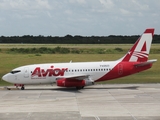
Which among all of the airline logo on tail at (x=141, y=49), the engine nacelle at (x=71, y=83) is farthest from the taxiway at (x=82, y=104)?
the airline logo on tail at (x=141, y=49)

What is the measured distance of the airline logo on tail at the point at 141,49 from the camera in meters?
38.4

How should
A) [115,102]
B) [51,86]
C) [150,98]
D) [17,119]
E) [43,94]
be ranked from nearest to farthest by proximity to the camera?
[17,119] < [115,102] < [150,98] < [43,94] < [51,86]

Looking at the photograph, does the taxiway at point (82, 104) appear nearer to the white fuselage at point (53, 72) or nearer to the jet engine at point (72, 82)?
the jet engine at point (72, 82)

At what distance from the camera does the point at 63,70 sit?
38.1m

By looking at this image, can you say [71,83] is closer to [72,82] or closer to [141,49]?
[72,82]

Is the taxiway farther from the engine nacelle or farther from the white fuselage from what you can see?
the white fuselage

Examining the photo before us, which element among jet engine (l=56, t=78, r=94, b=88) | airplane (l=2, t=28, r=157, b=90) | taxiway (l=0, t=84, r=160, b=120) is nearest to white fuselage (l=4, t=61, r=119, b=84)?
airplane (l=2, t=28, r=157, b=90)

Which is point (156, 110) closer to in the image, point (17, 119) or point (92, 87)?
point (17, 119)

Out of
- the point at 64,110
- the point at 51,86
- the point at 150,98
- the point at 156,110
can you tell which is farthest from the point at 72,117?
the point at 51,86

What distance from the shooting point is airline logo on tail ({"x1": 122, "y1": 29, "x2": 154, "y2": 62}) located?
126 feet

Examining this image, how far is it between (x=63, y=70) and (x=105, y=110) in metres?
14.1

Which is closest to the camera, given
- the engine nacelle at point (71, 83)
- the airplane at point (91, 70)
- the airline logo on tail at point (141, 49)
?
the engine nacelle at point (71, 83)

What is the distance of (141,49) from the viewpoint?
38531 mm

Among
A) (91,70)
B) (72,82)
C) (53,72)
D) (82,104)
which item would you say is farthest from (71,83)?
(82,104)
